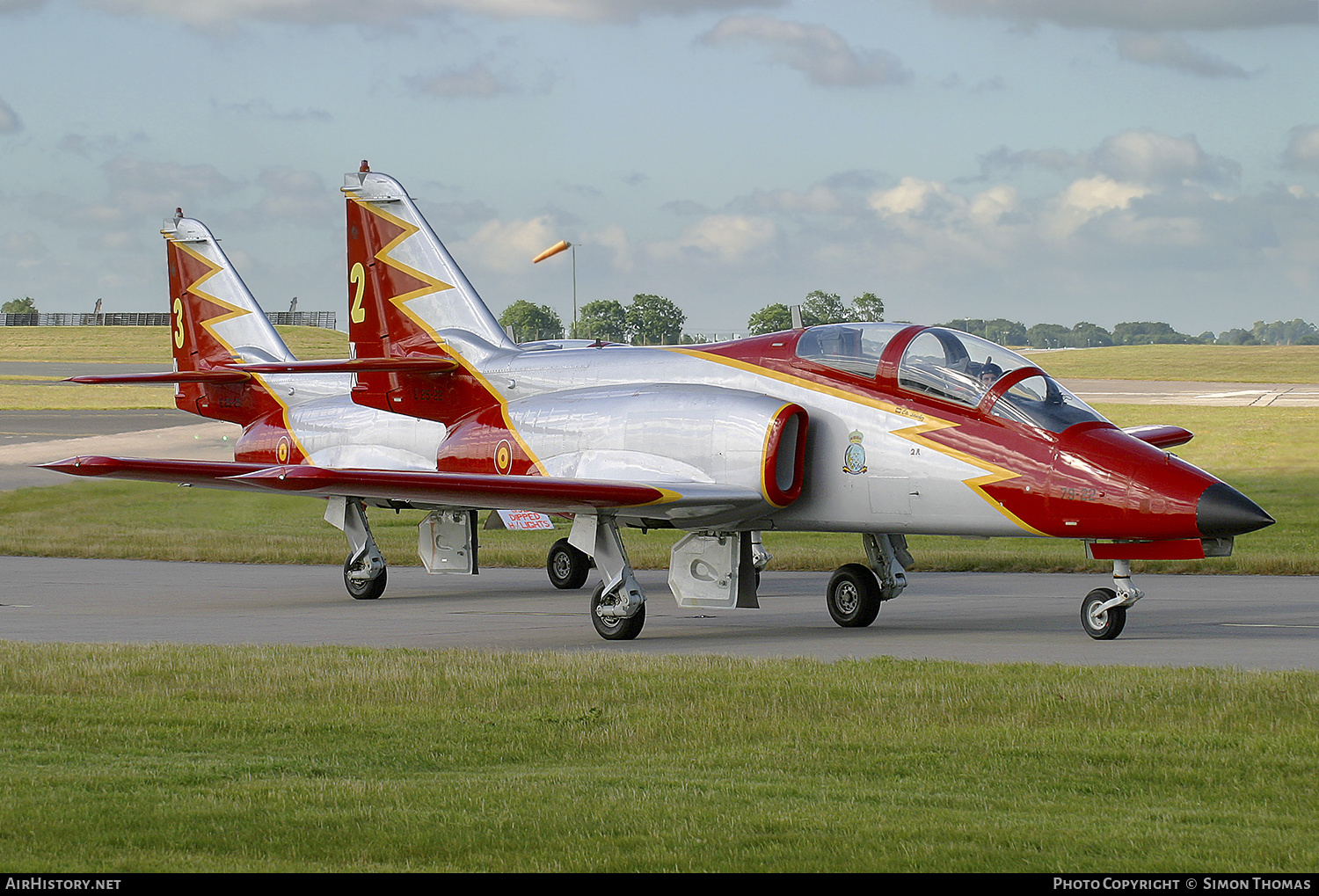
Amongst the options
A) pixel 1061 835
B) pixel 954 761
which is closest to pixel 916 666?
pixel 954 761

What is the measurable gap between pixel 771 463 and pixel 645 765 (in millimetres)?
6412

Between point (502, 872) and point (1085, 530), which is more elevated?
point (1085, 530)

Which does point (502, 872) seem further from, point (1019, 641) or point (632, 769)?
point (1019, 641)

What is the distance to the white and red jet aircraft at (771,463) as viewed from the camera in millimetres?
12828

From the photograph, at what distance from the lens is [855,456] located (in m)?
14.1

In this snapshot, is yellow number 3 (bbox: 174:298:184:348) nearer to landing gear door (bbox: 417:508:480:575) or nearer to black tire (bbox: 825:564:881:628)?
landing gear door (bbox: 417:508:480:575)

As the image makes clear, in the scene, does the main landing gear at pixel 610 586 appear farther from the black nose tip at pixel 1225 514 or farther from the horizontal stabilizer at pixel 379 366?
the black nose tip at pixel 1225 514

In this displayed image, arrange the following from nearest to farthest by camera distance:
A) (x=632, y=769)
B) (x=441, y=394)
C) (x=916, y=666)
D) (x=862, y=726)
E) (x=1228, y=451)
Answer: (x=632, y=769)
(x=862, y=726)
(x=916, y=666)
(x=441, y=394)
(x=1228, y=451)

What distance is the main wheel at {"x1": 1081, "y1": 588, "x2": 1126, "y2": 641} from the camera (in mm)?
13258

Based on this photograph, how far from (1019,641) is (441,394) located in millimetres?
8385

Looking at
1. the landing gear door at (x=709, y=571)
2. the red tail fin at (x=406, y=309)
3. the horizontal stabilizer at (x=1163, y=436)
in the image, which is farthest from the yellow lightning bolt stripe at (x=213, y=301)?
the horizontal stabilizer at (x=1163, y=436)

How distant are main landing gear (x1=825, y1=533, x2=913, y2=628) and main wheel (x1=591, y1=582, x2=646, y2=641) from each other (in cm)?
224

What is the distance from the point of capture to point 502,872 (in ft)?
18.3

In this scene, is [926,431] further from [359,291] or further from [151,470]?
[359,291]
